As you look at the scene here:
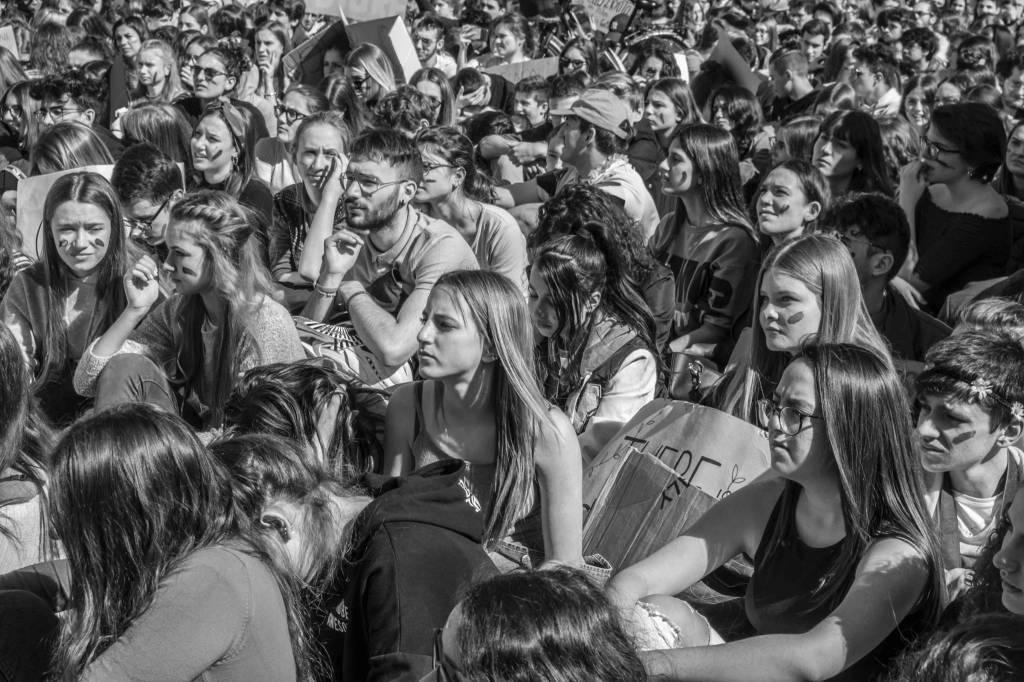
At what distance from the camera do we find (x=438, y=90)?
27.6 feet

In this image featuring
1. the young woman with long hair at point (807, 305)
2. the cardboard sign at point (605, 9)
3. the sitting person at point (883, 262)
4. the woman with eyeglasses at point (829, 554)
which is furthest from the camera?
the cardboard sign at point (605, 9)

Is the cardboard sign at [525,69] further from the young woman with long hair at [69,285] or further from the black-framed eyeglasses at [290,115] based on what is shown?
the young woman with long hair at [69,285]

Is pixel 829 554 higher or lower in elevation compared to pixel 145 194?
lower

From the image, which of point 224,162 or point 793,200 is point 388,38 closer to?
point 224,162

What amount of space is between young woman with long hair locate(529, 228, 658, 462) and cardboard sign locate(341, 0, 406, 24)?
20.0 feet

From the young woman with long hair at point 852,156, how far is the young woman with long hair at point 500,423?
3.27 meters

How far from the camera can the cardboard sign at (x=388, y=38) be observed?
9219 mm

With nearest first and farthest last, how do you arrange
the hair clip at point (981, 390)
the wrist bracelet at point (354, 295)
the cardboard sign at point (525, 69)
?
the hair clip at point (981, 390), the wrist bracelet at point (354, 295), the cardboard sign at point (525, 69)

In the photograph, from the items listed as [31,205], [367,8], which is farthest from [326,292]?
[367,8]

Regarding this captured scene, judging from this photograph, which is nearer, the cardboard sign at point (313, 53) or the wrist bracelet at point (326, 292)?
the wrist bracelet at point (326, 292)

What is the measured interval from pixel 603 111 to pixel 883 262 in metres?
2.77

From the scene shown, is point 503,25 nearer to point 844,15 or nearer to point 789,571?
point 844,15

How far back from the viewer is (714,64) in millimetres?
9680

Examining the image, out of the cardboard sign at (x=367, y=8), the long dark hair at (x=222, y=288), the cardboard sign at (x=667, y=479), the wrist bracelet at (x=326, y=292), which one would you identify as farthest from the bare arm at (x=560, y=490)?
the cardboard sign at (x=367, y=8)
